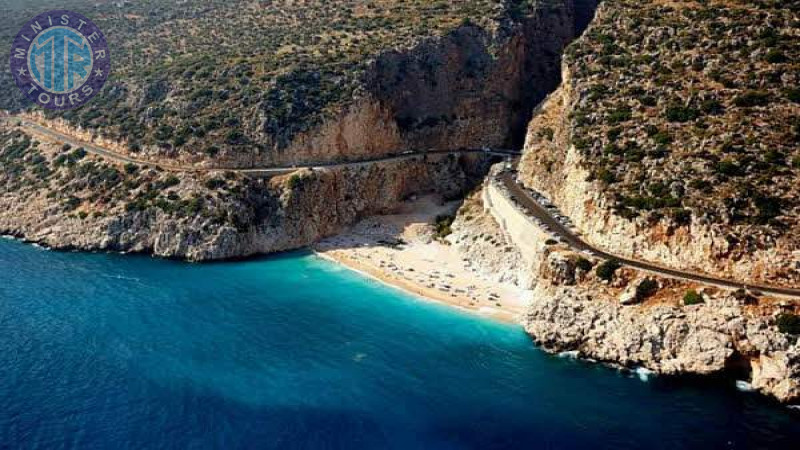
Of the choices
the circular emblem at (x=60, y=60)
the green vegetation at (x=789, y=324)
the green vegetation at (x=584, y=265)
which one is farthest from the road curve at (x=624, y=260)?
the circular emblem at (x=60, y=60)

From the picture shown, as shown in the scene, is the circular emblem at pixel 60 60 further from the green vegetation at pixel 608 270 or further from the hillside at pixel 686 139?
the green vegetation at pixel 608 270

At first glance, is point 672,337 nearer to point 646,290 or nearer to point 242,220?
point 646,290

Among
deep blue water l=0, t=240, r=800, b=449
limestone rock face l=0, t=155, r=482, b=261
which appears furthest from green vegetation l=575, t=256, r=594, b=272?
limestone rock face l=0, t=155, r=482, b=261

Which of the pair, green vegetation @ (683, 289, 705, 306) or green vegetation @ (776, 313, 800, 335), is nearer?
green vegetation @ (776, 313, 800, 335)

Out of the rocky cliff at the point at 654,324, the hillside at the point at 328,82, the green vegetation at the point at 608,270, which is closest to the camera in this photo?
the rocky cliff at the point at 654,324

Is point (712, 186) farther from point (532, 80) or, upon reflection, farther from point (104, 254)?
point (104, 254)

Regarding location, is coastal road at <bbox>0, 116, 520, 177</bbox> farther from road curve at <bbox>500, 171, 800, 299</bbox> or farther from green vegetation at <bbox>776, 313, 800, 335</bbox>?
green vegetation at <bbox>776, 313, 800, 335</bbox>
